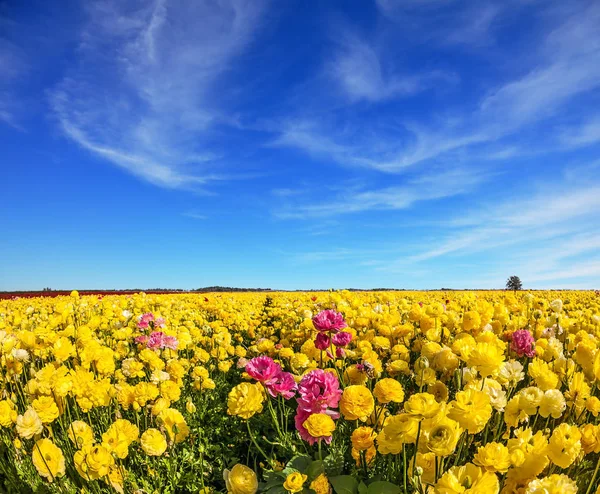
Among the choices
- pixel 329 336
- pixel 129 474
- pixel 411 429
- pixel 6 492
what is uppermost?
pixel 329 336

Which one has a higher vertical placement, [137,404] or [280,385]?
[280,385]

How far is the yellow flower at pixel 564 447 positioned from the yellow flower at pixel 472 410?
0.25 m

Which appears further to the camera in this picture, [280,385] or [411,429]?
[280,385]

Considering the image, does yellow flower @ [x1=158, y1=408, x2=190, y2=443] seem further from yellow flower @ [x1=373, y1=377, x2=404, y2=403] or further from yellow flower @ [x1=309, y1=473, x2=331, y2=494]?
yellow flower @ [x1=373, y1=377, x2=404, y2=403]

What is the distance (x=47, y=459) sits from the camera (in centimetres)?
196

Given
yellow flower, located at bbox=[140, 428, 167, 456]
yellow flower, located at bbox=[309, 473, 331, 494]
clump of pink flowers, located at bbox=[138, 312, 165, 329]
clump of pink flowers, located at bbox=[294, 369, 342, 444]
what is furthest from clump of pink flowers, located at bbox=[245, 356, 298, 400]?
clump of pink flowers, located at bbox=[138, 312, 165, 329]

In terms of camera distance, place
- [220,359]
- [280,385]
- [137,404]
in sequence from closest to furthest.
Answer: [280,385] → [137,404] → [220,359]

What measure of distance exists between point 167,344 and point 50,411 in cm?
134

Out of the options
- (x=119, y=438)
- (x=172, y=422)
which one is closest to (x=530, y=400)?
(x=172, y=422)

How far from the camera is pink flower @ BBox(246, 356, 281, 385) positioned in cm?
184

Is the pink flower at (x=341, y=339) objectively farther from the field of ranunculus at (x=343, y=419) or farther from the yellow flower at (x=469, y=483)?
the yellow flower at (x=469, y=483)

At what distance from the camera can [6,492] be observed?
2.75 m

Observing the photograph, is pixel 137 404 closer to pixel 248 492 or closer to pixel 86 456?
pixel 86 456

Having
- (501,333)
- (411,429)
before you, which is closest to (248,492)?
(411,429)
